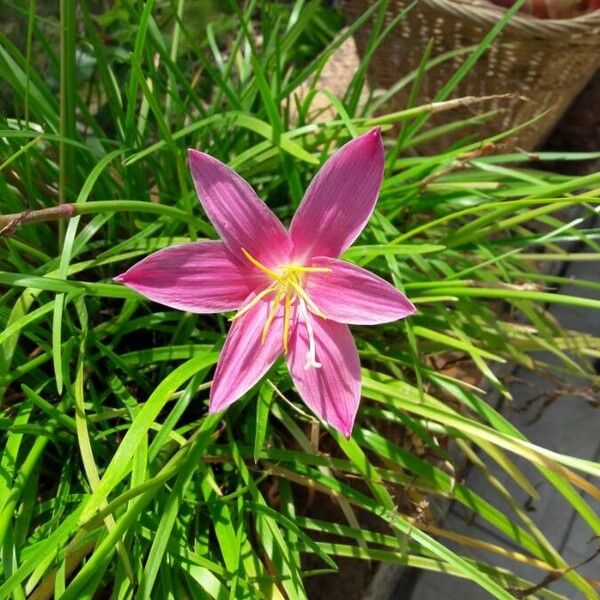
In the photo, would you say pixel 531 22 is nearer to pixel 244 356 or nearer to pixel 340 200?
pixel 340 200

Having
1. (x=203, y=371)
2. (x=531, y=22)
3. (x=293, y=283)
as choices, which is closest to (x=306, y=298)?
(x=293, y=283)

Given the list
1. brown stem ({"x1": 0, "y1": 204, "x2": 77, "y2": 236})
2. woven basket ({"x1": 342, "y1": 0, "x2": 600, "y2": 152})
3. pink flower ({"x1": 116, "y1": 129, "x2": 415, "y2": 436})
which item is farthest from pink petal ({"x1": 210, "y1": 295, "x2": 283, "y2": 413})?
woven basket ({"x1": 342, "y1": 0, "x2": 600, "y2": 152})

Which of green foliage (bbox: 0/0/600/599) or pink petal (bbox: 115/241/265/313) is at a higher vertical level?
pink petal (bbox: 115/241/265/313)

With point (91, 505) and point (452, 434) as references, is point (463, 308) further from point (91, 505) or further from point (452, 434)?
point (91, 505)

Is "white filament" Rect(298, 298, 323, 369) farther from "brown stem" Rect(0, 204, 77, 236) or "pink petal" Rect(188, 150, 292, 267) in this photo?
"brown stem" Rect(0, 204, 77, 236)

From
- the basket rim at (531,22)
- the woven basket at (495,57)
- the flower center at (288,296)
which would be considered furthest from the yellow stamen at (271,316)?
the basket rim at (531,22)

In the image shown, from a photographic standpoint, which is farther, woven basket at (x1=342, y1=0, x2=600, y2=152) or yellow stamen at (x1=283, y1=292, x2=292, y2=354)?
woven basket at (x1=342, y1=0, x2=600, y2=152)

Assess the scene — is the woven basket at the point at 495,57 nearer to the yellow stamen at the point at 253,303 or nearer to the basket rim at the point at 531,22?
the basket rim at the point at 531,22

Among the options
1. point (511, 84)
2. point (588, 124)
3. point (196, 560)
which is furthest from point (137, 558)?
point (588, 124)
